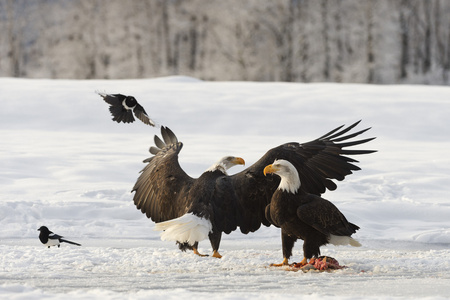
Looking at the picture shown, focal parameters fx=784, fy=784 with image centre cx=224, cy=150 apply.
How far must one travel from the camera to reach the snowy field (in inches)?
201

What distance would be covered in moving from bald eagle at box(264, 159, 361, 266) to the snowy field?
0.98 feet

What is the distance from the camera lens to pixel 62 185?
9.95 m

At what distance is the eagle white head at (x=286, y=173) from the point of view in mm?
5520

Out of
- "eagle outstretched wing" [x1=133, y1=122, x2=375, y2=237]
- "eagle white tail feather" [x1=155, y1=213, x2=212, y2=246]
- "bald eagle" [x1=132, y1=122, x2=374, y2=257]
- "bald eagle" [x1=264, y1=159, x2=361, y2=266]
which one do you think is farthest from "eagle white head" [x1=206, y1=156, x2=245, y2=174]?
"bald eagle" [x1=264, y1=159, x2=361, y2=266]

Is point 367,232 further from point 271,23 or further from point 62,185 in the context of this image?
point 271,23

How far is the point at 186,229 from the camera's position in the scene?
19.2 feet

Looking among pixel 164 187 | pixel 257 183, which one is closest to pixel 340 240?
pixel 257 183

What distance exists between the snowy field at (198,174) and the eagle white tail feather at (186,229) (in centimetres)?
20

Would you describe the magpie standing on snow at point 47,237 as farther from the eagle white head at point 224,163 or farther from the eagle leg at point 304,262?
the eagle leg at point 304,262

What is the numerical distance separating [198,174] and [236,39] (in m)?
23.3

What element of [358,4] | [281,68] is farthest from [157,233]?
[358,4]

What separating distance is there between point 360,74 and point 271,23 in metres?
4.92

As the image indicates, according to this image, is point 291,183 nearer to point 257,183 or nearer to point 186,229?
point 257,183

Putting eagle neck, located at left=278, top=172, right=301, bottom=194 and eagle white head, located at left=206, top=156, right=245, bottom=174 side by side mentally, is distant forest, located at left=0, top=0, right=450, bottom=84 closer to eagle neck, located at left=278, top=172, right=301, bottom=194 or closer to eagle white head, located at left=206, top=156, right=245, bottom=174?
eagle white head, located at left=206, top=156, right=245, bottom=174
